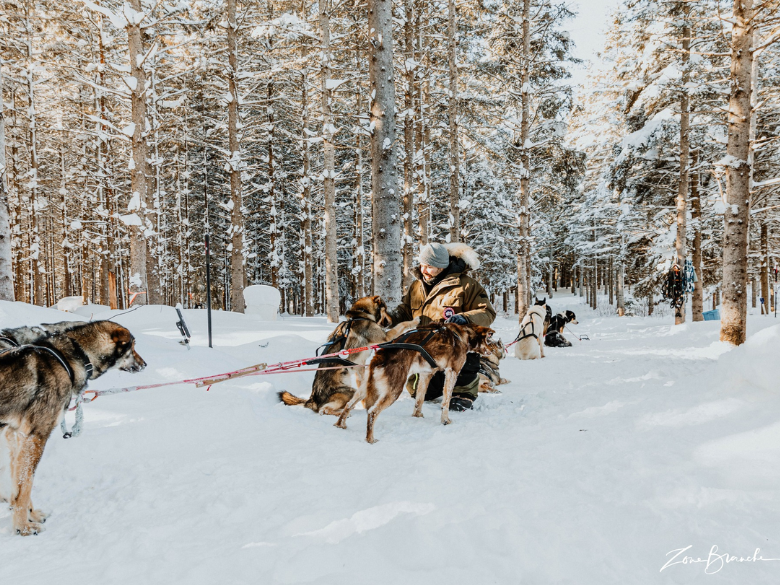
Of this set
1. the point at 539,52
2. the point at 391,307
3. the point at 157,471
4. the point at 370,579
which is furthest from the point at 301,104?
the point at 370,579

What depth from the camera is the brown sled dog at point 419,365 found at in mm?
4113

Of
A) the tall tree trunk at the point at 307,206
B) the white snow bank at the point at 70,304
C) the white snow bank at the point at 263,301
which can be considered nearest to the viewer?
the white snow bank at the point at 263,301

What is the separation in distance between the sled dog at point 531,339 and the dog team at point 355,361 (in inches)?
107

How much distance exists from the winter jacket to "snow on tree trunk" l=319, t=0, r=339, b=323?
25.2 feet

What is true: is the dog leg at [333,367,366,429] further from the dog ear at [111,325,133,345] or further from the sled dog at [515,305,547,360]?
the sled dog at [515,305,547,360]

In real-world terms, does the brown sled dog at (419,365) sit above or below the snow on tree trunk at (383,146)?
below

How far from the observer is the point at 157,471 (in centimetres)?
324

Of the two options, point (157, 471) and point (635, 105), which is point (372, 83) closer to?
point (157, 471)

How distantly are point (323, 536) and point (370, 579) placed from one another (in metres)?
0.49

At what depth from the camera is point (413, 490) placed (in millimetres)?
2727

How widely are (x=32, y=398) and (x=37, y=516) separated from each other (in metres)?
0.72

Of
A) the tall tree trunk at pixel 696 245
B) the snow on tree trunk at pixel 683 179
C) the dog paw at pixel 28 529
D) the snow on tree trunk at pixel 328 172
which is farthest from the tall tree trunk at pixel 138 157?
the tall tree trunk at pixel 696 245

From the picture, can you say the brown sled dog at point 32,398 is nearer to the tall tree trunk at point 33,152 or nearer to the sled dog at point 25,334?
the sled dog at point 25,334

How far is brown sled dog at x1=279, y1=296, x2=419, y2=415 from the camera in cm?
482
